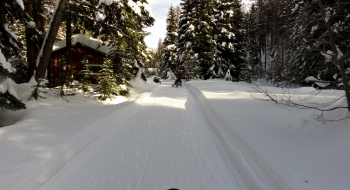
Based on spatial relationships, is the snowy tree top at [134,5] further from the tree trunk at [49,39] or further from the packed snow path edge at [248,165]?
the packed snow path edge at [248,165]

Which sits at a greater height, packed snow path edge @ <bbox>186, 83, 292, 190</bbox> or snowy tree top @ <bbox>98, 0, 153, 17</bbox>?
snowy tree top @ <bbox>98, 0, 153, 17</bbox>

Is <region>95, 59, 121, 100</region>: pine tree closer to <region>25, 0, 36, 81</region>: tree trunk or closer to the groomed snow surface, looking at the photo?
<region>25, 0, 36, 81</region>: tree trunk

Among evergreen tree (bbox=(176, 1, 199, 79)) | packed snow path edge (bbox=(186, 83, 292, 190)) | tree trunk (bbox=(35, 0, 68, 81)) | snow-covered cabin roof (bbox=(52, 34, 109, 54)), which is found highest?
evergreen tree (bbox=(176, 1, 199, 79))

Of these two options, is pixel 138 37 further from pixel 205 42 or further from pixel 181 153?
pixel 205 42

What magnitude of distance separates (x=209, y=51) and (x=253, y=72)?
247 inches

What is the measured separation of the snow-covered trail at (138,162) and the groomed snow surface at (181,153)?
15 mm

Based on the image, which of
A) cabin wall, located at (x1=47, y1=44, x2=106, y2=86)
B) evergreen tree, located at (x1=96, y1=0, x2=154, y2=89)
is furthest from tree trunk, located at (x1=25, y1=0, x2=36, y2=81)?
cabin wall, located at (x1=47, y1=44, x2=106, y2=86)

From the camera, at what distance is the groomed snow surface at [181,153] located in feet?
9.67

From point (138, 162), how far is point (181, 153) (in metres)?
0.90

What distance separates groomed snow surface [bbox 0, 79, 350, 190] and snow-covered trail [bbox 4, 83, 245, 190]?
15 millimetres

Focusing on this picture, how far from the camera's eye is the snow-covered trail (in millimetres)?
3004

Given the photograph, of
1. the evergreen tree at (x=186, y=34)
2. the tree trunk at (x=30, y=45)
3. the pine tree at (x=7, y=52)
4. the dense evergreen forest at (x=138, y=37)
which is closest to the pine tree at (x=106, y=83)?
the dense evergreen forest at (x=138, y=37)

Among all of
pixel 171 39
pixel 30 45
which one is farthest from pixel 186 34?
pixel 30 45

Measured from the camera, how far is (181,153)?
4.11 meters
